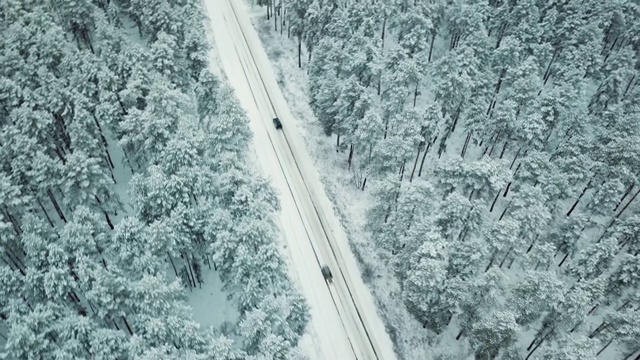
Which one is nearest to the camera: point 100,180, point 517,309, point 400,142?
point 517,309

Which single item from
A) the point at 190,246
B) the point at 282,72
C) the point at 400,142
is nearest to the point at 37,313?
the point at 190,246

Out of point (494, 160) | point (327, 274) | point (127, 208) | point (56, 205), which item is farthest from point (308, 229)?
point (56, 205)

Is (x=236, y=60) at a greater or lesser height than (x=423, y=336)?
greater

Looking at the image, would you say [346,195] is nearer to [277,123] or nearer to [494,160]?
[277,123]

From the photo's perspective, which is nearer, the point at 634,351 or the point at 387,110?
the point at 634,351

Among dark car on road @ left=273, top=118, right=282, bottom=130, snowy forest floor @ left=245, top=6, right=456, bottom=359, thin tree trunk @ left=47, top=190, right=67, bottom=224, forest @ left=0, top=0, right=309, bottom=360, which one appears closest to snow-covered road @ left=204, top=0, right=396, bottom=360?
dark car on road @ left=273, top=118, right=282, bottom=130

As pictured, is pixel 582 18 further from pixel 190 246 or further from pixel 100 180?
pixel 100 180

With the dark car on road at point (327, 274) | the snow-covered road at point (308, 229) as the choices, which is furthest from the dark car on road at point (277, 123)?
the dark car on road at point (327, 274)
